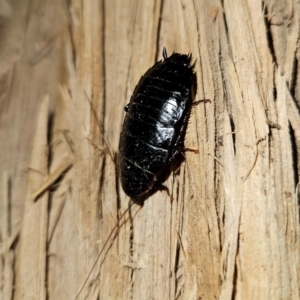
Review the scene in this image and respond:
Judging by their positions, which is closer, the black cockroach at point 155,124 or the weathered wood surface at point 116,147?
the weathered wood surface at point 116,147

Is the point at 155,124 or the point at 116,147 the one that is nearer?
the point at 155,124

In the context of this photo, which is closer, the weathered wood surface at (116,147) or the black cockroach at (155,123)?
the weathered wood surface at (116,147)

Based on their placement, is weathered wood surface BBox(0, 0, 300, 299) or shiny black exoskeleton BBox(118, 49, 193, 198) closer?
weathered wood surface BBox(0, 0, 300, 299)

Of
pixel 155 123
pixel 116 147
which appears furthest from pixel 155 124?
pixel 116 147

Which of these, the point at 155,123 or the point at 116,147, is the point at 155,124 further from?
the point at 116,147
